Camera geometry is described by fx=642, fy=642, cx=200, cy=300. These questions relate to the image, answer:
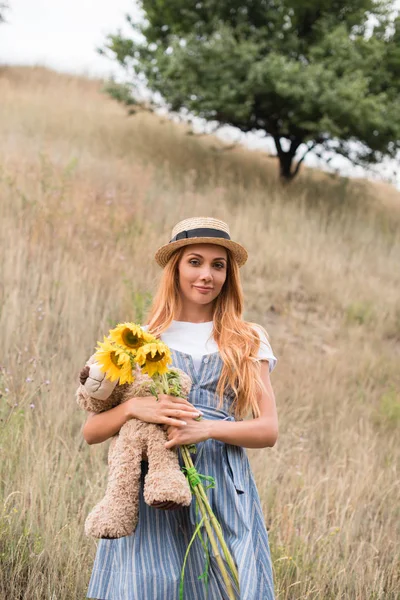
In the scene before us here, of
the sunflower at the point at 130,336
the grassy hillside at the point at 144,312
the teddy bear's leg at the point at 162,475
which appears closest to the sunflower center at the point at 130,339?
the sunflower at the point at 130,336

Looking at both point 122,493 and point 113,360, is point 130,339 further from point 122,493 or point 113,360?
point 122,493

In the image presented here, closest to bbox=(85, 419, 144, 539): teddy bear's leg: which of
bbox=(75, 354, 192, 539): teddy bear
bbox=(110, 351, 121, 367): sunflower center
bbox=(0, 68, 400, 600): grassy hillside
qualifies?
bbox=(75, 354, 192, 539): teddy bear

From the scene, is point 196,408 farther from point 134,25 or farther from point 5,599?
point 134,25

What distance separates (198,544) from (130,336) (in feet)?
2.22

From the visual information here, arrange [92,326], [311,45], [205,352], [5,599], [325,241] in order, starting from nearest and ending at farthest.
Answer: [205,352] → [5,599] → [92,326] → [325,241] → [311,45]

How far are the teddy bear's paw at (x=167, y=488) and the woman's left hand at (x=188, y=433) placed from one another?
90 mm

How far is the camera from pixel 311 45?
11039 millimetres

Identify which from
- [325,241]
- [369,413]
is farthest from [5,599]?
[325,241]

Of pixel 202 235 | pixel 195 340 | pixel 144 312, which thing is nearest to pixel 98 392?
pixel 195 340

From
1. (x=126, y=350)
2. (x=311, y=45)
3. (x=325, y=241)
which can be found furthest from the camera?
(x=311, y=45)

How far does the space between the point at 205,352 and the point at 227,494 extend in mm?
482

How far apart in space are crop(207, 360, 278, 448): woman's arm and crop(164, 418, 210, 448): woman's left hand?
27 millimetres

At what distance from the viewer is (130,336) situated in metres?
1.85

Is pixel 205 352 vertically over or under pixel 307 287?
under
